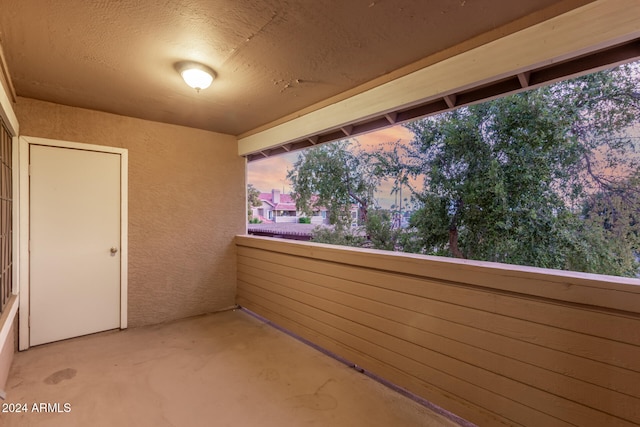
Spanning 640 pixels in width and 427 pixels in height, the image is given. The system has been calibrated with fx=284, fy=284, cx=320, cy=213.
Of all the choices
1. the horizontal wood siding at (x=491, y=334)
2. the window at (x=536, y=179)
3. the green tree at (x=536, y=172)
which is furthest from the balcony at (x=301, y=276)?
the green tree at (x=536, y=172)

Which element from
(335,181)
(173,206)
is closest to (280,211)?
(335,181)

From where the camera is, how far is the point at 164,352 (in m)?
2.89

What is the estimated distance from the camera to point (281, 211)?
9.64 m

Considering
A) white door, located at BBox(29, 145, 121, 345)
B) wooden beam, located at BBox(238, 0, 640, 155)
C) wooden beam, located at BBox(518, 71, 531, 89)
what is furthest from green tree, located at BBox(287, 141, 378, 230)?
wooden beam, located at BBox(518, 71, 531, 89)

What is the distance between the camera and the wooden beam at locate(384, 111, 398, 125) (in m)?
2.58

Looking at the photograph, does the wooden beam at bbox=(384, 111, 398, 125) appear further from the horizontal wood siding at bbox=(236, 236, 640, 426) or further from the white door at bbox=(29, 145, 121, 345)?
the white door at bbox=(29, 145, 121, 345)

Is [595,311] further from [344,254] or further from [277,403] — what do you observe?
[277,403]

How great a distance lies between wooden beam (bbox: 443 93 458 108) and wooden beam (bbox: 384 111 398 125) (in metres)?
0.49

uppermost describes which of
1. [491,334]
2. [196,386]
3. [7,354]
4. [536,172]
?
[536,172]

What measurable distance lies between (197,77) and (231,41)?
52 centimetres

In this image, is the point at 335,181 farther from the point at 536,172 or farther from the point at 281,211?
the point at 536,172

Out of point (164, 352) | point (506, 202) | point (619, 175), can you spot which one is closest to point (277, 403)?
point (164, 352)

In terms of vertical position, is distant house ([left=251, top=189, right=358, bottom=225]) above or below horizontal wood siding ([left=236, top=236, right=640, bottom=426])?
above

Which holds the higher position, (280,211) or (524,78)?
(524,78)
